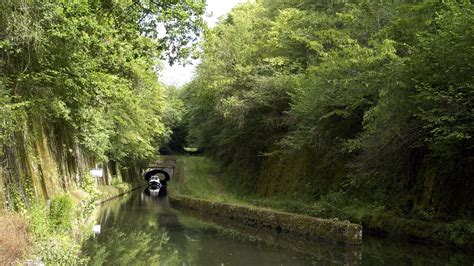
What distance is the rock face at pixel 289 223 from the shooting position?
17078mm

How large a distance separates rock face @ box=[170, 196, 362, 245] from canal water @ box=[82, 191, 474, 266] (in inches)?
Answer: 19.2

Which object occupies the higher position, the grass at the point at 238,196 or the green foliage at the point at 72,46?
the green foliage at the point at 72,46

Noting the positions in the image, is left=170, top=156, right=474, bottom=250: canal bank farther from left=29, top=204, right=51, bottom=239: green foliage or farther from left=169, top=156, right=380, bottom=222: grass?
left=29, top=204, right=51, bottom=239: green foliage

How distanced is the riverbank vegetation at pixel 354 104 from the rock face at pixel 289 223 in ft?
4.90

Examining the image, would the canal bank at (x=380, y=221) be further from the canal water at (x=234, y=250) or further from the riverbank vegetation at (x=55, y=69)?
the riverbank vegetation at (x=55, y=69)

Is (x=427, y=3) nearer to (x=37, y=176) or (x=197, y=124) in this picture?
(x=37, y=176)

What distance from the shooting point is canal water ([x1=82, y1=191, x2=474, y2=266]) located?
46.3 ft

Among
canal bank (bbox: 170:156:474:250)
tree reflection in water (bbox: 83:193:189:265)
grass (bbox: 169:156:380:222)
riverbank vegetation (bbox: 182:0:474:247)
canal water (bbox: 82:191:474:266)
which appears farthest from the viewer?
grass (bbox: 169:156:380:222)

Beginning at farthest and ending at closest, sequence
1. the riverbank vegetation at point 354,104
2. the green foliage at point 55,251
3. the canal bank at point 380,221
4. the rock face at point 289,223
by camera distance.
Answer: the rock face at point 289,223 < the canal bank at point 380,221 < the riverbank vegetation at point 354,104 < the green foliage at point 55,251

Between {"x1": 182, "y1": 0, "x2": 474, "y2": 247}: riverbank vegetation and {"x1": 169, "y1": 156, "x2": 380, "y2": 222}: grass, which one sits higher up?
{"x1": 182, "y1": 0, "x2": 474, "y2": 247}: riverbank vegetation

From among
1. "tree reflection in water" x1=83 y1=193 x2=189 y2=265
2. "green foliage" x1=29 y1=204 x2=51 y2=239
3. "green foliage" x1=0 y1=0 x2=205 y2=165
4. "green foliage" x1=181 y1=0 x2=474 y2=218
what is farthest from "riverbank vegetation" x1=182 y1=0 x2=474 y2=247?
"tree reflection in water" x1=83 y1=193 x2=189 y2=265

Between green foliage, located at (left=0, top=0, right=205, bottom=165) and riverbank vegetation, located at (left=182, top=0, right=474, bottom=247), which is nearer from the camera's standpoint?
green foliage, located at (left=0, top=0, right=205, bottom=165)

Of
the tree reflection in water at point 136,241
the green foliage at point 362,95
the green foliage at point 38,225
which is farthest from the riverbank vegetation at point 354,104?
the tree reflection in water at point 136,241

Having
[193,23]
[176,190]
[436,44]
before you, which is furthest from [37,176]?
[176,190]
